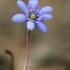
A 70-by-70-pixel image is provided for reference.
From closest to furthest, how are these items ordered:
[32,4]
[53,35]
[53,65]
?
[32,4] → [53,65] → [53,35]

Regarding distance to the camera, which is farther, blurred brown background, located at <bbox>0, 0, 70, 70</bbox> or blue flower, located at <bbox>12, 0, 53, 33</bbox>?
blurred brown background, located at <bbox>0, 0, 70, 70</bbox>

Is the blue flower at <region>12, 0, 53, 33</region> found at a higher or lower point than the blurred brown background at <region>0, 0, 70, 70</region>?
higher

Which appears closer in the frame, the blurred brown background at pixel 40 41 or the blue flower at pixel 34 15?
the blue flower at pixel 34 15

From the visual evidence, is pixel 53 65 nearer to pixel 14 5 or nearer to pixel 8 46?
pixel 8 46

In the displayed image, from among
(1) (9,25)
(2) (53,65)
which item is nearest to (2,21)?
(1) (9,25)
